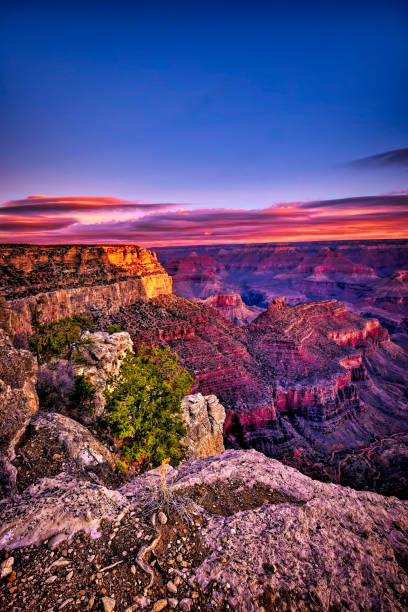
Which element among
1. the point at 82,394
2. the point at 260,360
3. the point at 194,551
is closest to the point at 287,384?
the point at 260,360

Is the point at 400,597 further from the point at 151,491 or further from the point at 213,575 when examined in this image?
the point at 151,491

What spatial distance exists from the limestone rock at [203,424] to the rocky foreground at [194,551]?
1556cm

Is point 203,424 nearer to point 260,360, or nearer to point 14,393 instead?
point 14,393

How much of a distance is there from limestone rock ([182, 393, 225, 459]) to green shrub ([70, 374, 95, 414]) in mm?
8110

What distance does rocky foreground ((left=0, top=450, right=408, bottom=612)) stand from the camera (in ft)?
16.7

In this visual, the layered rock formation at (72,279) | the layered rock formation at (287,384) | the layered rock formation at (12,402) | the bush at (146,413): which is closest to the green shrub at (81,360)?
the bush at (146,413)

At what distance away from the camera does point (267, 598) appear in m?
5.17

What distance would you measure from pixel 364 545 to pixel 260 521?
7.82ft

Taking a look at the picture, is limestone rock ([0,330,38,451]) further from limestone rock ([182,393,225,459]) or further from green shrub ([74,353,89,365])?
limestone rock ([182,393,225,459])

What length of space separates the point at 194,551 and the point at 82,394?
44.8 ft

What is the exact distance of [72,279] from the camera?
50.3m

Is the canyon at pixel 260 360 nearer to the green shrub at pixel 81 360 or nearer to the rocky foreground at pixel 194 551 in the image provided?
the green shrub at pixel 81 360

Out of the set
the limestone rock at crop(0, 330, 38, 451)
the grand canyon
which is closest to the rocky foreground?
the grand canyon

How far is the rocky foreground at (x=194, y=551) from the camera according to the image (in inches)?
200
